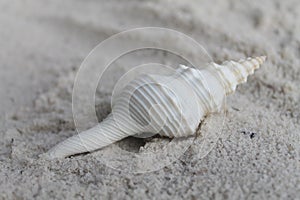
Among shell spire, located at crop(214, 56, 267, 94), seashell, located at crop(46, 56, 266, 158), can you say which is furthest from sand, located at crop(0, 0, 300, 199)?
shell spire, located at crop(214, 56, 267, 94)

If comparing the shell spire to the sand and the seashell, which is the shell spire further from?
the sand

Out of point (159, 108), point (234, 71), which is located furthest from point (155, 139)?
point (234, 71)

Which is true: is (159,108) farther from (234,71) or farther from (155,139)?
(234,71)

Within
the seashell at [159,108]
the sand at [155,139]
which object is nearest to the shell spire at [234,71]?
the seashell at [159,108]

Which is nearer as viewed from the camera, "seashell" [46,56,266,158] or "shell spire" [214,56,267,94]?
"seashell" [46,56,266,158]

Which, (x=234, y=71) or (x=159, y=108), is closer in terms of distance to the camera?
(x=159, y=108)

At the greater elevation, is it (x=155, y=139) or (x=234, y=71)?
(x=234, y=71)

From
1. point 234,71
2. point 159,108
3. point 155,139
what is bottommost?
point 155,139
